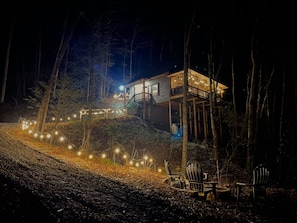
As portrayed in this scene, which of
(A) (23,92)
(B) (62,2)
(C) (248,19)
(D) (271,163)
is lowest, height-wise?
(D) (271,163)

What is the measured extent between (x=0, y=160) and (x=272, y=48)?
62.2 ft

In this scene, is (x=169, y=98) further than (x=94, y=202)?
Yes

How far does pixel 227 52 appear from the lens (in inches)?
674

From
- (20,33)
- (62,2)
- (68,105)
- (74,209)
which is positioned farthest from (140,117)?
(20,33)

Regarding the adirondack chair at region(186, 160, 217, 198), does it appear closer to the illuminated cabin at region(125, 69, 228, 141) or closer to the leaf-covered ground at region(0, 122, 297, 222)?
the leaf-covered ground at region(0, 122, 297, 222)

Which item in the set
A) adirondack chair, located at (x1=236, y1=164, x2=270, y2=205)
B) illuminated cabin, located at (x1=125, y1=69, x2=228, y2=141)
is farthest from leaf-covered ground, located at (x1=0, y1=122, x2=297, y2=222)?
illuminated cabin, located at (x1=125, y1=69, x2=228, y2=141)

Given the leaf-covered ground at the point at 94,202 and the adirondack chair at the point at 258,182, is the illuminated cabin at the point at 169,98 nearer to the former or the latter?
the adirondack chair at the point at 258,182

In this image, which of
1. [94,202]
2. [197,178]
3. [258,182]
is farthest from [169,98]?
[94,202]

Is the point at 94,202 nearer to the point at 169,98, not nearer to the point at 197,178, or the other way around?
the point at 197,178

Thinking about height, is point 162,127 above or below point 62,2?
below

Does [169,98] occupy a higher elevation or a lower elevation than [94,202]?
higher

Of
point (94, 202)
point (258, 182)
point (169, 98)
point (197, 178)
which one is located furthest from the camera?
point (169, 98)

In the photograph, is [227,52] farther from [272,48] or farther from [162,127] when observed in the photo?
[162,127]

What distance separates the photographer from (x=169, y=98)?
21094 mm
